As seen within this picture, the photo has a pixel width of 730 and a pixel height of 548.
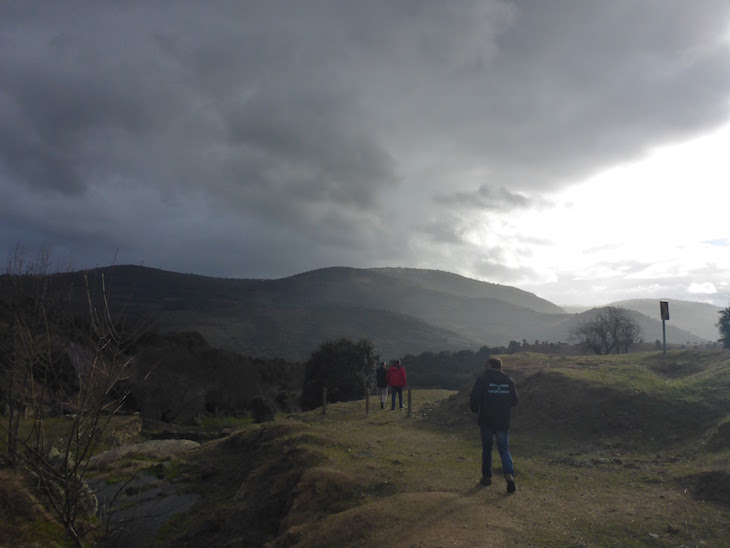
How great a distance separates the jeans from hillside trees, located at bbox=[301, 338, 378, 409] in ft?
111

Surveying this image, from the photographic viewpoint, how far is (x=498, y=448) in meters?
9.48

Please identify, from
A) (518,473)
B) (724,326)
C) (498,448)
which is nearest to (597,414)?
(518,473)

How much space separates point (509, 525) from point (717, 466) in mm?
5654

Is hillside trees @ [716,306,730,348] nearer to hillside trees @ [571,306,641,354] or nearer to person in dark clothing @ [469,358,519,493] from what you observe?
hillside trees @ [571,306,641,354]

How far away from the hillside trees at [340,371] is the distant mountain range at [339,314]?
2039 inches

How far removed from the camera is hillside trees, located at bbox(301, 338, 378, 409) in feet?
143

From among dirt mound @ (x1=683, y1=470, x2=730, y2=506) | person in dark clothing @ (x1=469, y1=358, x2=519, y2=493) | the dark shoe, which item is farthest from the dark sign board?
the dark shoe

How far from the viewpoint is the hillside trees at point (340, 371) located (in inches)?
1714

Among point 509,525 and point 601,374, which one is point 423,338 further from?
point 509,525

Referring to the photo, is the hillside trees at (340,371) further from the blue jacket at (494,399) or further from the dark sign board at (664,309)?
the blue jacket at (494,399)

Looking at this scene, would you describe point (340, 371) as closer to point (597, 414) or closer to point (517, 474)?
point (597, 414)

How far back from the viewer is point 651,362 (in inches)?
830

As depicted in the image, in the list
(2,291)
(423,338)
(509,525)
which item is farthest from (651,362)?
(423,338)

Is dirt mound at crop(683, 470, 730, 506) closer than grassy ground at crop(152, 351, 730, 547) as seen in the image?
No
